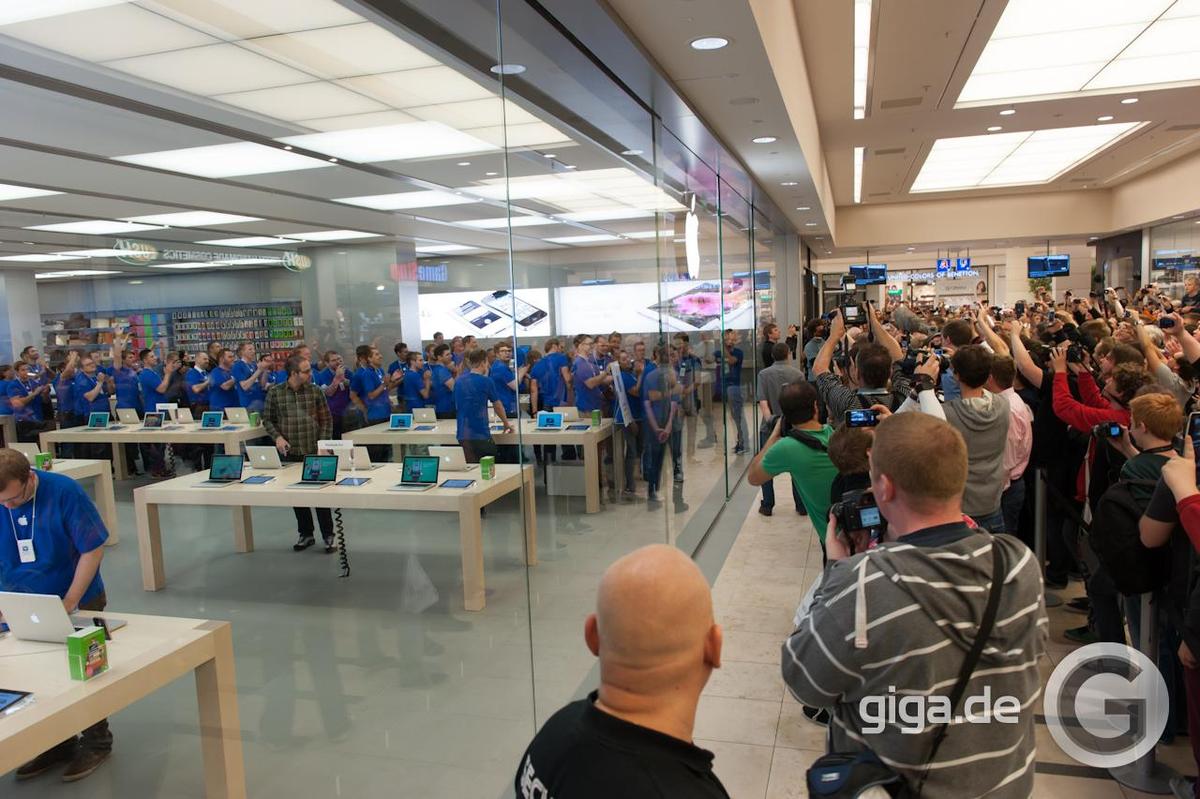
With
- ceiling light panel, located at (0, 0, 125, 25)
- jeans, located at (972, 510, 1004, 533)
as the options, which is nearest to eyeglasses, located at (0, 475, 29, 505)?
ceiling light panel, located at (0, 0, 125, 25)

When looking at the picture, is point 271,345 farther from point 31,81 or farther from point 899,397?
point 899,397

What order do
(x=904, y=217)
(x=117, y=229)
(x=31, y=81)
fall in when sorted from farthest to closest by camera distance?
(x=904, y=217), (x=117, y=229), (x=31, y=81)

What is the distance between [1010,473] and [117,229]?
446cm

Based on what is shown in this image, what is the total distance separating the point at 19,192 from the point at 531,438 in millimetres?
3341

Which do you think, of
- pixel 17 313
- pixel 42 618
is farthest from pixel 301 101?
pixel 42 618

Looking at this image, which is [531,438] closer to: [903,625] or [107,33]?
[107,33]

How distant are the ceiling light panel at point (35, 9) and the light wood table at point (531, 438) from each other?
7.59ft

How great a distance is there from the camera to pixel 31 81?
1.94 m

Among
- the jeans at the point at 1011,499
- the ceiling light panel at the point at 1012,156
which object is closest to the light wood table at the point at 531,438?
the jeans at the point at 1011,499

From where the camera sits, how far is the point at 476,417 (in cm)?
555

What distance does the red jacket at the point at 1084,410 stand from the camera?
4309 mm

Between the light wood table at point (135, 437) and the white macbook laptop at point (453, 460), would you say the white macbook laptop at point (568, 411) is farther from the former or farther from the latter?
the light wood table at point (135, 437)

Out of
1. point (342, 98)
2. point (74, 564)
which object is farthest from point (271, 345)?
point (342, 98)

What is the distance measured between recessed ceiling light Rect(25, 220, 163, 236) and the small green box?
1.15 metres
